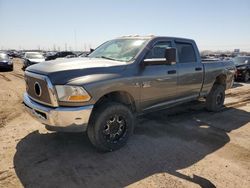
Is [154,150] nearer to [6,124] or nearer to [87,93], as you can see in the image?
[87,93]

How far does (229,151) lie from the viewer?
4.46 meters

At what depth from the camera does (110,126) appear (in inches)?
170

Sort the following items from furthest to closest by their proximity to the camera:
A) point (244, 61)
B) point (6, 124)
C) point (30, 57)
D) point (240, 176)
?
Answer: point (30, 57) < point (244, 61) < point (6, 124) < point (240, 176)

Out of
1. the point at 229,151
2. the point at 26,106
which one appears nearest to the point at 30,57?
the point at 26,106

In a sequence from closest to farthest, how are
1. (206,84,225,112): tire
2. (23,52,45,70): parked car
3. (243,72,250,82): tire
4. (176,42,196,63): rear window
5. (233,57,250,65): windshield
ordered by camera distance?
(176,42,196,63): rear window, (206,84,225,112): tire, (243,72,250,82): tire, (233,57,250,65): windshield, (23,52,45,70): parked car

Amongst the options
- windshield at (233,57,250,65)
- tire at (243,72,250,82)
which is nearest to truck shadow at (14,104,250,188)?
tire at (243,72,250,82)

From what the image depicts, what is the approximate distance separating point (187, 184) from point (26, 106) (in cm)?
296

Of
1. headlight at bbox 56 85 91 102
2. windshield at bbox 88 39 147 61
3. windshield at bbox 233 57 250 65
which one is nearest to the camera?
headlight at bbox 56 85 91 102

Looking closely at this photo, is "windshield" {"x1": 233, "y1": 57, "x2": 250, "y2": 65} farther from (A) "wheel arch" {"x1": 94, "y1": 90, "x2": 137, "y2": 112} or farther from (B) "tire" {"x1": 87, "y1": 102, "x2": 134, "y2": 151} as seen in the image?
(B) "tire" {"x1": 87, "y1": 102, "x2": 134, "y2": 151}

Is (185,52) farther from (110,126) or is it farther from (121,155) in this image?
(121,155)

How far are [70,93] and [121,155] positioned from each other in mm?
1373

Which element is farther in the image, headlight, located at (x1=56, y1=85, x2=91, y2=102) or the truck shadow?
headlight, located at (x1=56, y1=85, x2=91, y2=102)

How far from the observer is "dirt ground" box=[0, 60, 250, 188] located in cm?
345

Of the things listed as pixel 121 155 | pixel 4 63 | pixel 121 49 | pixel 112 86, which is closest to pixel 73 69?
pixel 112 86
